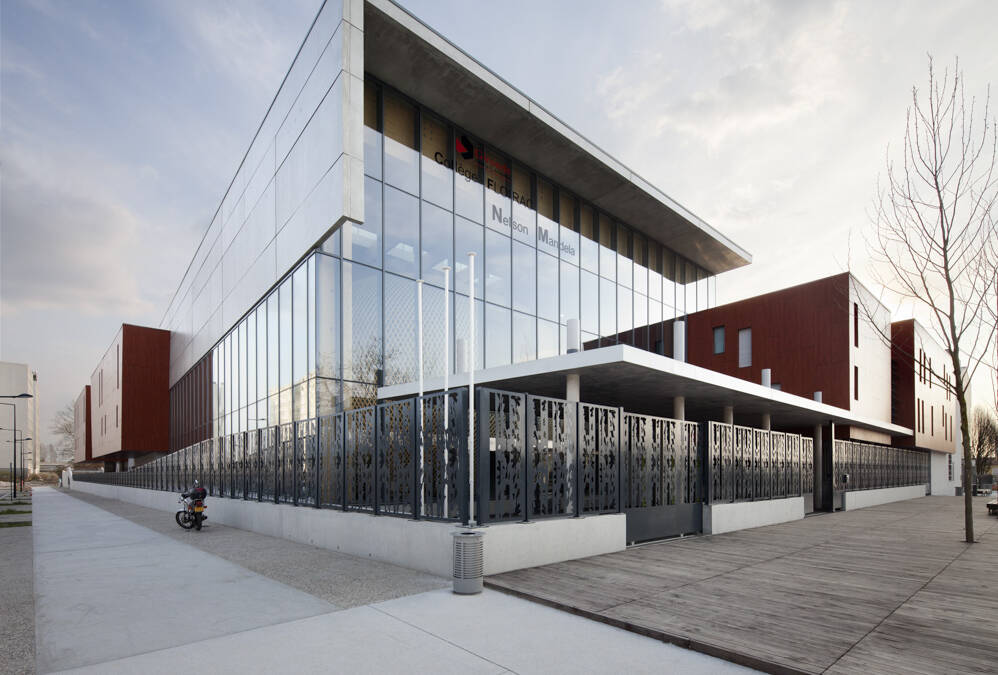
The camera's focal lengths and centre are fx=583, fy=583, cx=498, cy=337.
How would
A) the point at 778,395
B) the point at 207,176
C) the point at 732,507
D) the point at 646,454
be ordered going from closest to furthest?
the point at 646,454 < the point at 732,507 < the point at 778,395 < the point at 207,176

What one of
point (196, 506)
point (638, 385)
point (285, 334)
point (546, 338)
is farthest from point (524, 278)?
point (196, 506)

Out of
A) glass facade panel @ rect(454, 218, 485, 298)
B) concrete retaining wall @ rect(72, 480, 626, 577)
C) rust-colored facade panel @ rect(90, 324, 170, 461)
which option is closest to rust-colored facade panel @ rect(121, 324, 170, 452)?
rust-colored facade panel @ rect(90, 324, 170, 461)

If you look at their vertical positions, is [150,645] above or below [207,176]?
below

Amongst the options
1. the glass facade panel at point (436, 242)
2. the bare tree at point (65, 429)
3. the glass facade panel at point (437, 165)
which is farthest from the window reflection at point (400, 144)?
the bare tree at point (65, 429)

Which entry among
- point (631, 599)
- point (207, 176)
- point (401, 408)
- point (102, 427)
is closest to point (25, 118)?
point (207, 176)

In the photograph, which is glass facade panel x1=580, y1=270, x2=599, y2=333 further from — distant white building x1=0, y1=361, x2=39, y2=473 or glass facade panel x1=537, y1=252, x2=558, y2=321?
distant white building x1=0, y1=361, x2=39, y2=473

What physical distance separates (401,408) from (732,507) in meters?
10.1

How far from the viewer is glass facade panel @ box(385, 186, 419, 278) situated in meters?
→ 19.4

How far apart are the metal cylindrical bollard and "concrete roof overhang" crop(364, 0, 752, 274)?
615 inches

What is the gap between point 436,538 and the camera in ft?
31.6

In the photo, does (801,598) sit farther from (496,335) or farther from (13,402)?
(13,402)

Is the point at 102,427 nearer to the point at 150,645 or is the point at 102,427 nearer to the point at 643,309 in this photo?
the point at 643,309

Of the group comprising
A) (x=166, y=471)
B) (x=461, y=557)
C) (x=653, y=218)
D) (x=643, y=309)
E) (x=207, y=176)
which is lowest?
(x=166, y=471)

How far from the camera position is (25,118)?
20812mm
